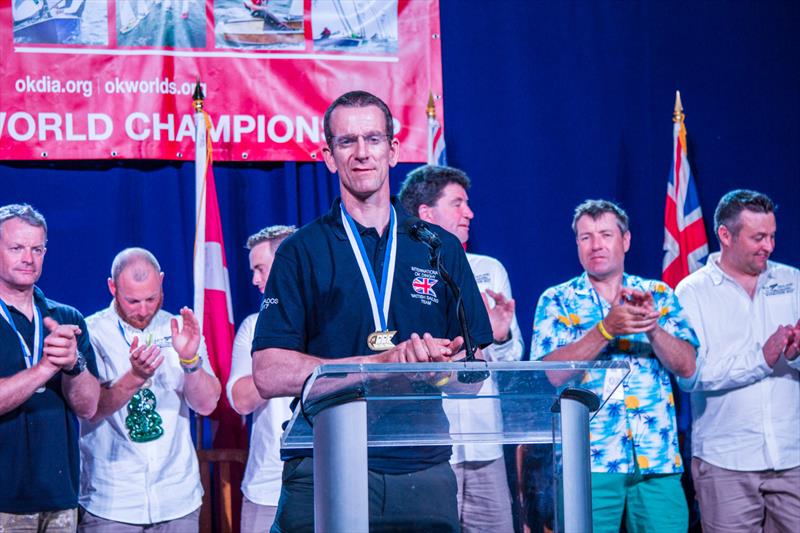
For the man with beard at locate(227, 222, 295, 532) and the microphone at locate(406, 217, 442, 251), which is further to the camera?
the man with beard at locate(227, 222, 295, 532)

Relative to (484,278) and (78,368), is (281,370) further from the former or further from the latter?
(484,278)

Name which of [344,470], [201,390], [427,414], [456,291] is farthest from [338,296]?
[201,390]

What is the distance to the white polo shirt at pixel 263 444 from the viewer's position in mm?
4078

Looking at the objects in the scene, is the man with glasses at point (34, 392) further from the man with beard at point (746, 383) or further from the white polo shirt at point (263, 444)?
the man with beard at point (746, 383)

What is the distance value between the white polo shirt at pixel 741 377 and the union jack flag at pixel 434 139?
130 cm

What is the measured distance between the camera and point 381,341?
2260mm

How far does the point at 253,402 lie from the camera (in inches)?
159

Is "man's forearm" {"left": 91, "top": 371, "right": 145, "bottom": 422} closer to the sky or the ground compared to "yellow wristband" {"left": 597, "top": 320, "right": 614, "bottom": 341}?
closer to the ground

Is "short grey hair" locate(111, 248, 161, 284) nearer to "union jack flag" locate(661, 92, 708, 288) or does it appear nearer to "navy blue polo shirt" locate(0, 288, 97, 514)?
"navy blue polo shirt" locate(0, 288, 97, 514)

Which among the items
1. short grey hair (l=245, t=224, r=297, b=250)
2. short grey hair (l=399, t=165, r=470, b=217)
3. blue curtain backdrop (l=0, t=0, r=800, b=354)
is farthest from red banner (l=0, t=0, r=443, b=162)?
short grey hair (l=399, t=165, r=470, b=217)

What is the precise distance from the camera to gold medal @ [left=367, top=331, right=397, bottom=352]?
226 cm

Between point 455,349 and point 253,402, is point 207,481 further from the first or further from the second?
point 455,349

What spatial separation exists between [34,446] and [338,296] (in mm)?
1773

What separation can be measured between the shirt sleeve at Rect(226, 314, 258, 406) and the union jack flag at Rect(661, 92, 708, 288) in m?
2.14
